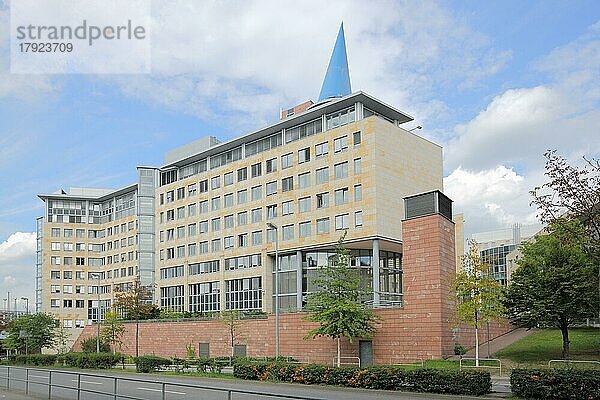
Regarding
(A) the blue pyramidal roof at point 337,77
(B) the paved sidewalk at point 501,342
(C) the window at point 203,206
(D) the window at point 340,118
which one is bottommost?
(B) the paved sidewalk at point 501,342

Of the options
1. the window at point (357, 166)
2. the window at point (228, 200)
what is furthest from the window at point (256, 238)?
the window at point (357, 166)

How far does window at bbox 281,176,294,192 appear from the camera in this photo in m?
68.9

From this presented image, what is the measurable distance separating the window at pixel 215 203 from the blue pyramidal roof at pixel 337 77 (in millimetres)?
16179

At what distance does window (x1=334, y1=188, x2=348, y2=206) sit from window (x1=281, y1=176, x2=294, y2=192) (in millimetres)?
6601

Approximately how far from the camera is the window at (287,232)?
223 ft

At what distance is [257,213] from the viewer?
73.2 m

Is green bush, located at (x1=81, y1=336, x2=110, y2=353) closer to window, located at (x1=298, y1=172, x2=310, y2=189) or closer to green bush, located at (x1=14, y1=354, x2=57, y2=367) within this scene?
green bush, located at (x1=14, y1=354, x2=57, y2=367)

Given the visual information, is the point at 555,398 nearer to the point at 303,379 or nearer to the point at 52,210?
the point at 303,379

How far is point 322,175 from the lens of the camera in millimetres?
65375

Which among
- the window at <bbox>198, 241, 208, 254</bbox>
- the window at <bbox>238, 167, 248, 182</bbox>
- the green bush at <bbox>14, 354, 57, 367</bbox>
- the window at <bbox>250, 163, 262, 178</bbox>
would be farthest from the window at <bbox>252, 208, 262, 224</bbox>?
the green bush at <bbox>14, 354, 57, 367</bbox>

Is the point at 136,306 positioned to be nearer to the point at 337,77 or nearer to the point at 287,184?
the point at 287,184

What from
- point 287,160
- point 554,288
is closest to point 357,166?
point 287,160

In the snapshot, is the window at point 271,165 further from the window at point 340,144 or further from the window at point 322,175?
the window at point 340,144

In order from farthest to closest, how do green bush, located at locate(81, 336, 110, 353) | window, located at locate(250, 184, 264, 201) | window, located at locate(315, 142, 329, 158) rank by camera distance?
1. green bush, located at locate(81, 336, 110, 353)
2. window, located at locate(250, 184, 264, 201)
3. window, located at locate(315, 142, 329, 158)
